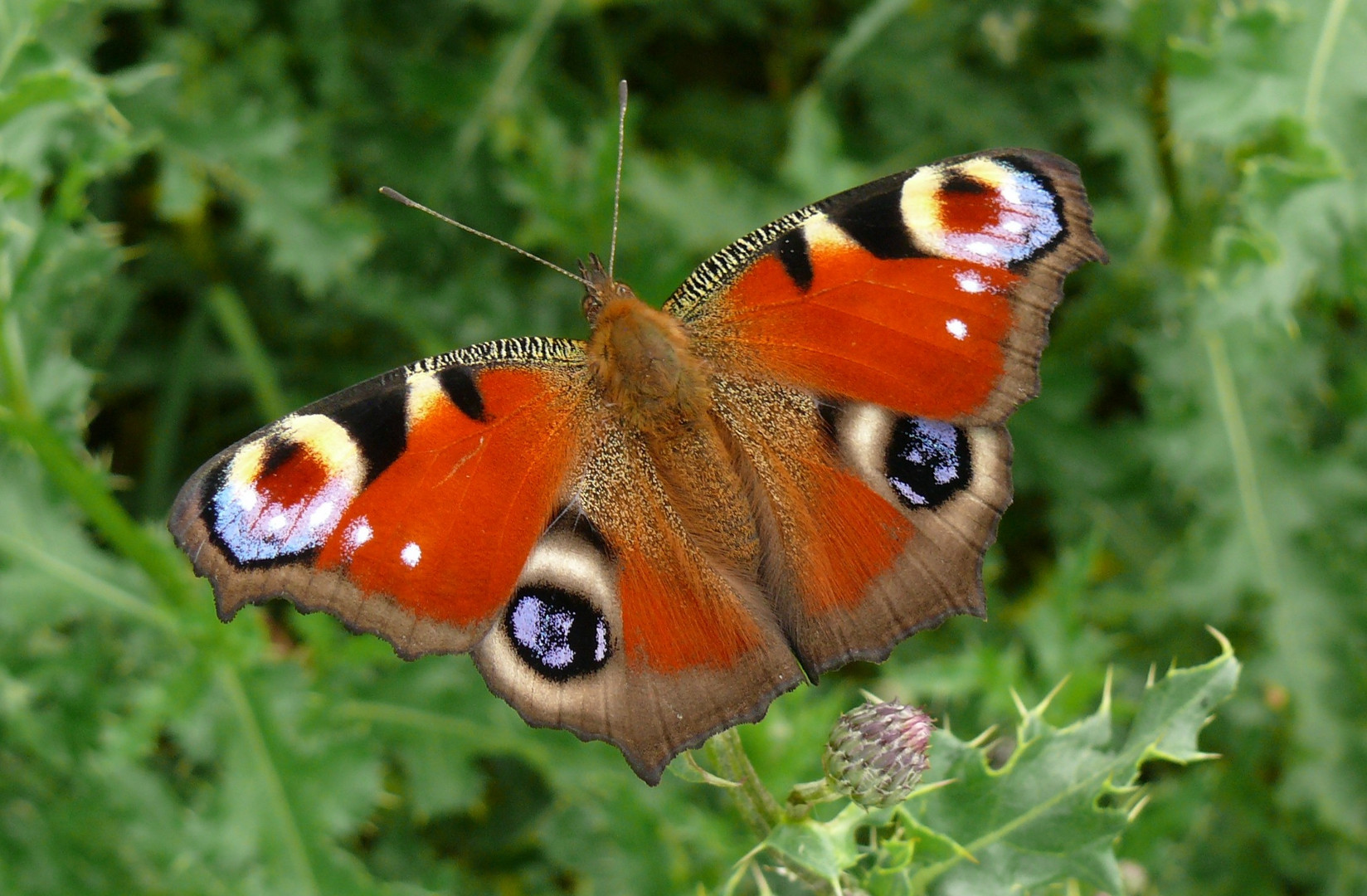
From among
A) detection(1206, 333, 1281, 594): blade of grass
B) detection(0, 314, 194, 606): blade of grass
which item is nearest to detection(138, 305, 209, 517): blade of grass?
detection(0, 314, 194, 606): blade of grass

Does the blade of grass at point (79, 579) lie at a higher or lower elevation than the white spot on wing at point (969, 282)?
lower

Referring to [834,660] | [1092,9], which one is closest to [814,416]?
[834,660]

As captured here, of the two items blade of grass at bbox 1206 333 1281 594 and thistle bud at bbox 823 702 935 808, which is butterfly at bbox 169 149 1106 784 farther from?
blade of grass at bbox 1206 333 1281 594

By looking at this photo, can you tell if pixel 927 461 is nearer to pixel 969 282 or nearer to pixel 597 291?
pixel 969 282

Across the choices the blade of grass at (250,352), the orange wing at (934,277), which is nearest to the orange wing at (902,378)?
the orange wing at (934,277)

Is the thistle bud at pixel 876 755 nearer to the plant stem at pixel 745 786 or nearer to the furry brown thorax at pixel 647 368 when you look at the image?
the plant stem at pixel 745 786

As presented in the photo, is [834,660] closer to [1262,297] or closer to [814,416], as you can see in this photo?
[814,416]
